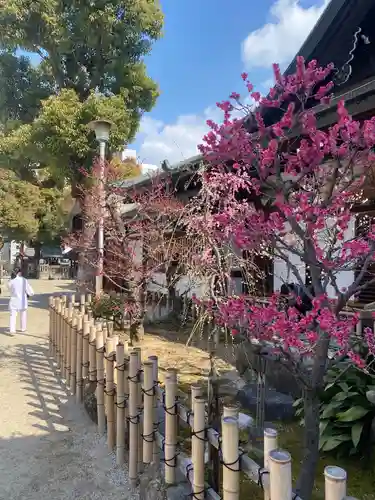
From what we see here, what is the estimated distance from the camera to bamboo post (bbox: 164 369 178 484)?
272cm

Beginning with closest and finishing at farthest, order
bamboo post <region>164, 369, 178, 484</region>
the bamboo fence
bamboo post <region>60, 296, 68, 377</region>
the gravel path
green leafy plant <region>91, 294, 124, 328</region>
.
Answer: the bamboo fence → bamboo post <region>164, 369, 178, 484</region> → the gravel path → bamboo post <region>60, 296, 68, 377</region> → green leafy plant <region>91, 294, 124, 328</region>

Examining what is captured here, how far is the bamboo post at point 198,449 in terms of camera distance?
7.89ft

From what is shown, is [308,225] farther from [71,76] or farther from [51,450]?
[71,76]

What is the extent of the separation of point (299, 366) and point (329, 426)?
5.32ft

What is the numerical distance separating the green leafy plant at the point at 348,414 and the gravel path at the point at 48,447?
1.68 m

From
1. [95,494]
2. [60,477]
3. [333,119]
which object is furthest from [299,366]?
[333,119]

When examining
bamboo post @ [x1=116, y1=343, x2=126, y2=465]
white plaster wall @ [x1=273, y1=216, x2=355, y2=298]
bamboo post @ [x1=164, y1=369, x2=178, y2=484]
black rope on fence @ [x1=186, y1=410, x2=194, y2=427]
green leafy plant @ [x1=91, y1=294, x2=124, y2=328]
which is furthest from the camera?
green leafy plant @ [x1=91, y1=294, x2=124, y2=328]

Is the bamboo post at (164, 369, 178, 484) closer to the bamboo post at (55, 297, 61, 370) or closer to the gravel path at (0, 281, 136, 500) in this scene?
the gravel path at (0, 281, 136, 500)

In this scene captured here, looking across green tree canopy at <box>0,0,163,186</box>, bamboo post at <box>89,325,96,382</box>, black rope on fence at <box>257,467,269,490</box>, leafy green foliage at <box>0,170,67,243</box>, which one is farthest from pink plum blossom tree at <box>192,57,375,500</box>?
leafy green foliage at <box>0,170,67,243</box>

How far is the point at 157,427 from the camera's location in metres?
3.06

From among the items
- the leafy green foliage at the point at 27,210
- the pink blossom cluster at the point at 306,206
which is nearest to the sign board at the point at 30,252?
the leafy green foliage at the point at 27,210

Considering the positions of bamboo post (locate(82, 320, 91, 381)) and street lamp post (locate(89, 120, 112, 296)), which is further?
street lamp post (locate(89, 120, 112, 296))

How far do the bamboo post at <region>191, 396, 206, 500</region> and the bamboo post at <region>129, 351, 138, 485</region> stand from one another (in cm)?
92

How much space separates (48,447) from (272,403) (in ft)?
7.43
